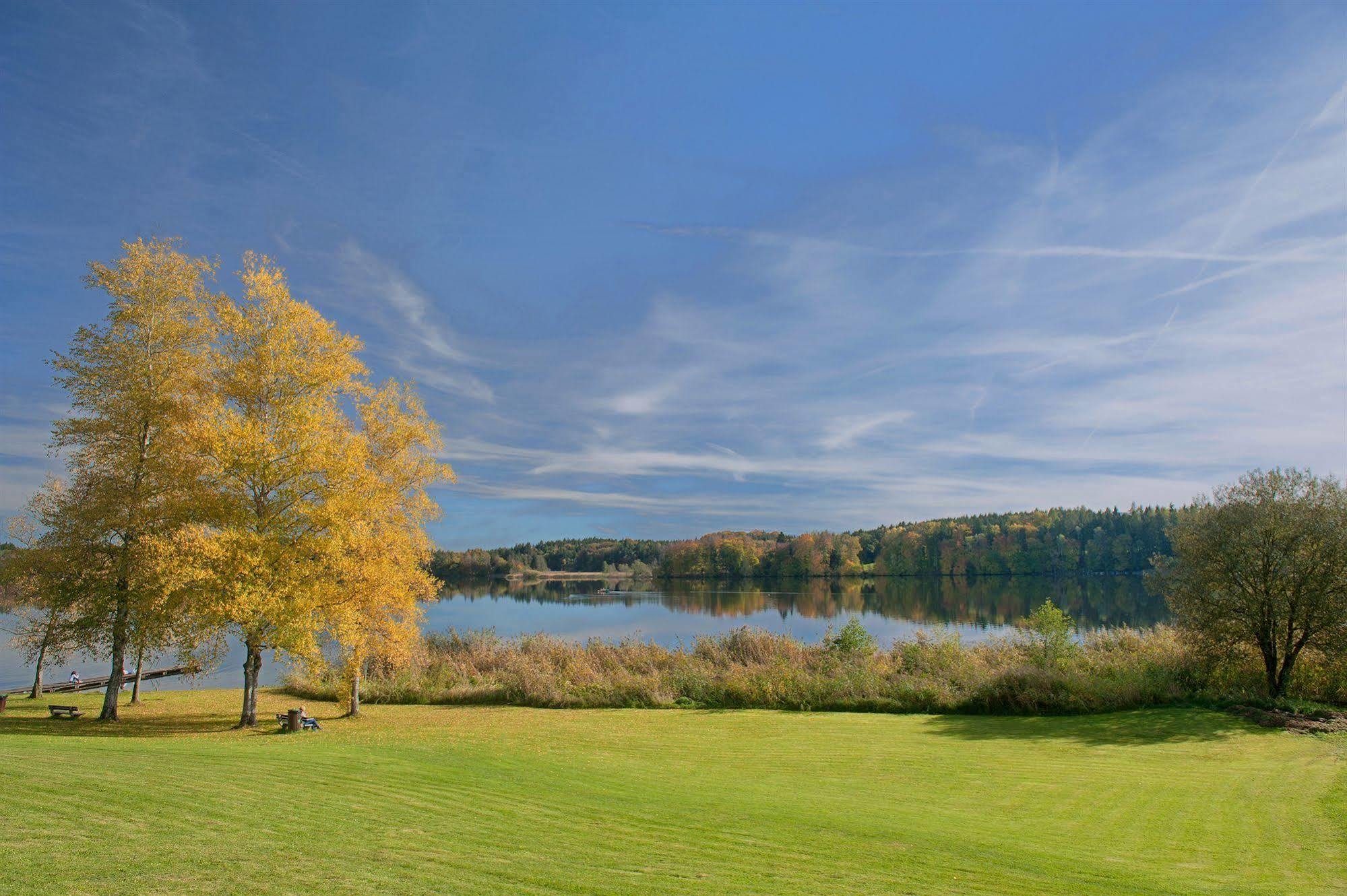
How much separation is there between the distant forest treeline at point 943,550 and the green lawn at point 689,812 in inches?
3764

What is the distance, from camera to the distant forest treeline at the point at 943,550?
11088cm

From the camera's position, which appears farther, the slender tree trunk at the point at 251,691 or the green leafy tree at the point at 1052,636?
the green leafy tree at the point at 1052,636

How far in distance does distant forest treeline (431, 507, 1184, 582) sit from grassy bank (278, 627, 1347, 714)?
82.3 m

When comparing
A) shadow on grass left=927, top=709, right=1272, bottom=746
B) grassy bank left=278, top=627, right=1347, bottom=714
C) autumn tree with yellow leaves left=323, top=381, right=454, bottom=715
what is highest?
autumn tree with yellow leaves left=323, top=381, right=454, bottom=715

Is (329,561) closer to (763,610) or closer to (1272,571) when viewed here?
(1272,571)

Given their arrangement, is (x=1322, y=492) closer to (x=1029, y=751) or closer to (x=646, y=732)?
(x=1029, y=751)

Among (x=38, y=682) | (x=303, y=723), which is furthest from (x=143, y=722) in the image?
(x=38, y=682)

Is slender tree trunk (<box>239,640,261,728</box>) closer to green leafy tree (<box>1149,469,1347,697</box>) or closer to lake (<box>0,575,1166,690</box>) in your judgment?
lake (<box>0,575,1166,690</box>)

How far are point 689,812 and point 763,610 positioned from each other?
170ft

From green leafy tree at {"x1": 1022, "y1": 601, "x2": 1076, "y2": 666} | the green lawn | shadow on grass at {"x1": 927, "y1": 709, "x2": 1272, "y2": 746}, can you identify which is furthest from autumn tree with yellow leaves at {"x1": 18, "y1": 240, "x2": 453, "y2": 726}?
green leafy tree at {"x1": 1022, "y1": 601, "x2": 1076, "y2": 666}

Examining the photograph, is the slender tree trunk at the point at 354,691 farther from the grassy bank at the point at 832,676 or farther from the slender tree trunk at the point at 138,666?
the slender tree trunk at the point at 138,666

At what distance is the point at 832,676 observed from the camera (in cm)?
2017

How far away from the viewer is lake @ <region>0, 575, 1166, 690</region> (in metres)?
36.9

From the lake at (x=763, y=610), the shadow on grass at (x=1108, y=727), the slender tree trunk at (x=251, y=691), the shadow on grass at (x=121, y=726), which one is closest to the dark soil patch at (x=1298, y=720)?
the shadow on grass at (x=1108, y=727)
